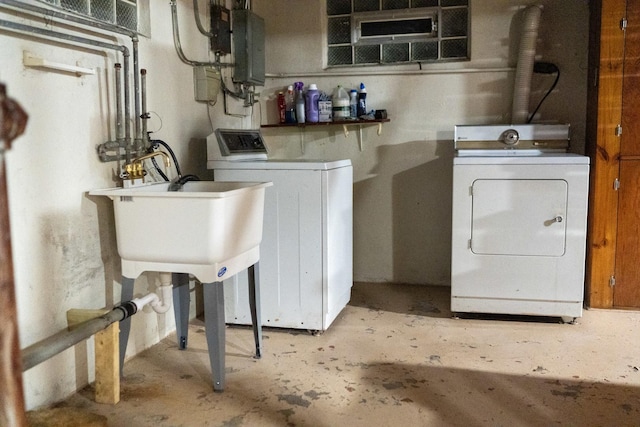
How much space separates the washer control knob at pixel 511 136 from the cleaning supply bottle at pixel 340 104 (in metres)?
1.06

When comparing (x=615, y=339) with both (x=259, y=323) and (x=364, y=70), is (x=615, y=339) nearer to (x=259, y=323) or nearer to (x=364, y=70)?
(x=259, y=323)

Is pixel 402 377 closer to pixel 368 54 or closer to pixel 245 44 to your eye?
pixel 245 44

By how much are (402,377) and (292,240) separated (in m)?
0.93

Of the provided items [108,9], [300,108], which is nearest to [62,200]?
[108,9]

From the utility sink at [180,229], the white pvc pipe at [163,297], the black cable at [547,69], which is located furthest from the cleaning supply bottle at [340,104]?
the white pvc pipe at [163,297]

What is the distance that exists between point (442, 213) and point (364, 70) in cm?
114

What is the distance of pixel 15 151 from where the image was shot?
1.92m

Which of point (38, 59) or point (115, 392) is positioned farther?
point (115, 392)

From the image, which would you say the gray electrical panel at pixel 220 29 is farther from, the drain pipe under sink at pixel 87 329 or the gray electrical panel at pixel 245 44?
the drain pipe under sink at pixel 87 329

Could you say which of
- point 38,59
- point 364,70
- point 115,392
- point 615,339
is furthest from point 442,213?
point 38,59

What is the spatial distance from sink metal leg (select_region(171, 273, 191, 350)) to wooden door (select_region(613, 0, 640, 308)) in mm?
2506

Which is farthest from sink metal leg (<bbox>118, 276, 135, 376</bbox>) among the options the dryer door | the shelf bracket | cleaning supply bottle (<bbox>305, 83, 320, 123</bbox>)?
cleaning supply bottle (<bbox>305, 83, 320, 123</bbox>)

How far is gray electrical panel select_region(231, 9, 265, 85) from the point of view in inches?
141

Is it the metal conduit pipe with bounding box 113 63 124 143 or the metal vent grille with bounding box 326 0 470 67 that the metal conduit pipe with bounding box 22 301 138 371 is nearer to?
the metal conduit pipe with bounding box 113 63 124 143
